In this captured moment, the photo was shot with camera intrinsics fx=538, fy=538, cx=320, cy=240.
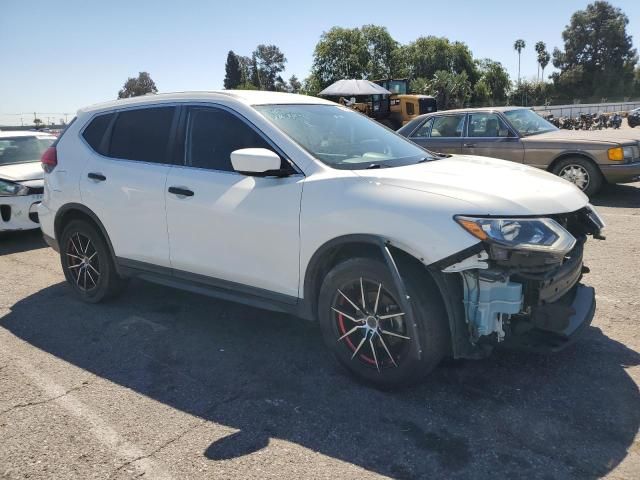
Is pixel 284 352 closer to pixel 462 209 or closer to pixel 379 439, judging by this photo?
pixel 379 439

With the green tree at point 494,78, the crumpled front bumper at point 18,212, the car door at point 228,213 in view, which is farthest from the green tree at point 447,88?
the car door at point 228,213

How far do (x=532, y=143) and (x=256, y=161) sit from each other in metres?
7.11

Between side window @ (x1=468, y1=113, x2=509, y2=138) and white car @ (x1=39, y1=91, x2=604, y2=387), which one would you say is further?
side window @ (x1=468, y1=113, x2=509, y2=138)

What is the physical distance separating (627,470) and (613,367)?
1.07 m

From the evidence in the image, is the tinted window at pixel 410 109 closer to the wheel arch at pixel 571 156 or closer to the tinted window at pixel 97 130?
the wheel arch at pixel 571 156

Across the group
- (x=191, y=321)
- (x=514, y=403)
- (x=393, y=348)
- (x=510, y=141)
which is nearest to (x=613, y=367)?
(x=514, y=403)

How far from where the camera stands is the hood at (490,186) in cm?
286

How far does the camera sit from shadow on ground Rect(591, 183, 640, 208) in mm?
8429

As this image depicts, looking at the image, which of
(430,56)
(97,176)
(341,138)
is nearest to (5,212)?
(97,176)

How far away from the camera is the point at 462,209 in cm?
283

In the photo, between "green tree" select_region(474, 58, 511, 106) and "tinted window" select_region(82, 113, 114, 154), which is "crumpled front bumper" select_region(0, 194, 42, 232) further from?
"green tree" select_region(474, 58, 511, 106)

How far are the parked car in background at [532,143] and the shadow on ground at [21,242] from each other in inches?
260

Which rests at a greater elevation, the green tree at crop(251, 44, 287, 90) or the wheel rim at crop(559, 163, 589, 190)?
the green tree at crop(251, 44, 287, 90)

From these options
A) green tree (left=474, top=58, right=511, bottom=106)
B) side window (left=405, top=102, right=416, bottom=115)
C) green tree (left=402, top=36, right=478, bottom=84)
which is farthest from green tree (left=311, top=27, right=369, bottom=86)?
side window (left=405, top=102, right=416, bottom=115)
